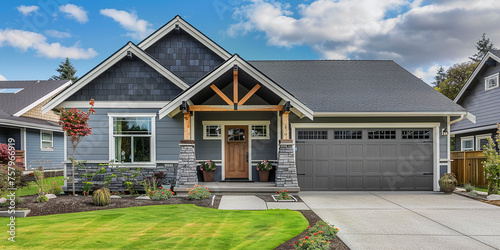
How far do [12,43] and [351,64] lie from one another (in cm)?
1231

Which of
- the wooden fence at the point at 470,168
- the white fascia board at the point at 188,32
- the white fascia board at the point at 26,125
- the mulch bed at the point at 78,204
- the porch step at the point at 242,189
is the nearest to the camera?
the mulch bed at the point at 78,204

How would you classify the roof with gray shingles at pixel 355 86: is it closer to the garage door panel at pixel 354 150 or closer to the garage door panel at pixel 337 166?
the garage door panel at pixel 354 150

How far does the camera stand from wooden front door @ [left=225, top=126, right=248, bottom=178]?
11.9 m

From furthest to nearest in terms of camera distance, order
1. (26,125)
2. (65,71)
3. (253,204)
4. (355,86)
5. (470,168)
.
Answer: (65,71) → (26,125) → (470,168) → (355,86) → (253,204)

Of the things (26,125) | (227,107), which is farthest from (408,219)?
(26,125)

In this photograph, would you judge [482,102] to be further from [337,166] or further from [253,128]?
[253,128]

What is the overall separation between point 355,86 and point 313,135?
2.92 meters

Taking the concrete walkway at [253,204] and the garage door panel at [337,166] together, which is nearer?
the concrete walkway at [253,204]

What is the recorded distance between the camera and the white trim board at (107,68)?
10781 millimetres

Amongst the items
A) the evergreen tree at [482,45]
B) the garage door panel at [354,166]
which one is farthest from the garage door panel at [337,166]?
the evergreen tree at [482,45]

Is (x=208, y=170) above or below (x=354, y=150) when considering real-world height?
below

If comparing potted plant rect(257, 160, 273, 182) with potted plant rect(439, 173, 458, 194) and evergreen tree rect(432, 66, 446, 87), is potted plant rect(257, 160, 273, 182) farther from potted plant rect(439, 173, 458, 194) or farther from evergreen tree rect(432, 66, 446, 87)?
evergreen tree rect(432, 66, 446, 87)

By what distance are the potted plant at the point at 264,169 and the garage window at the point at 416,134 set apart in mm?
4890

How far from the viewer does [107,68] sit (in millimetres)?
10953
